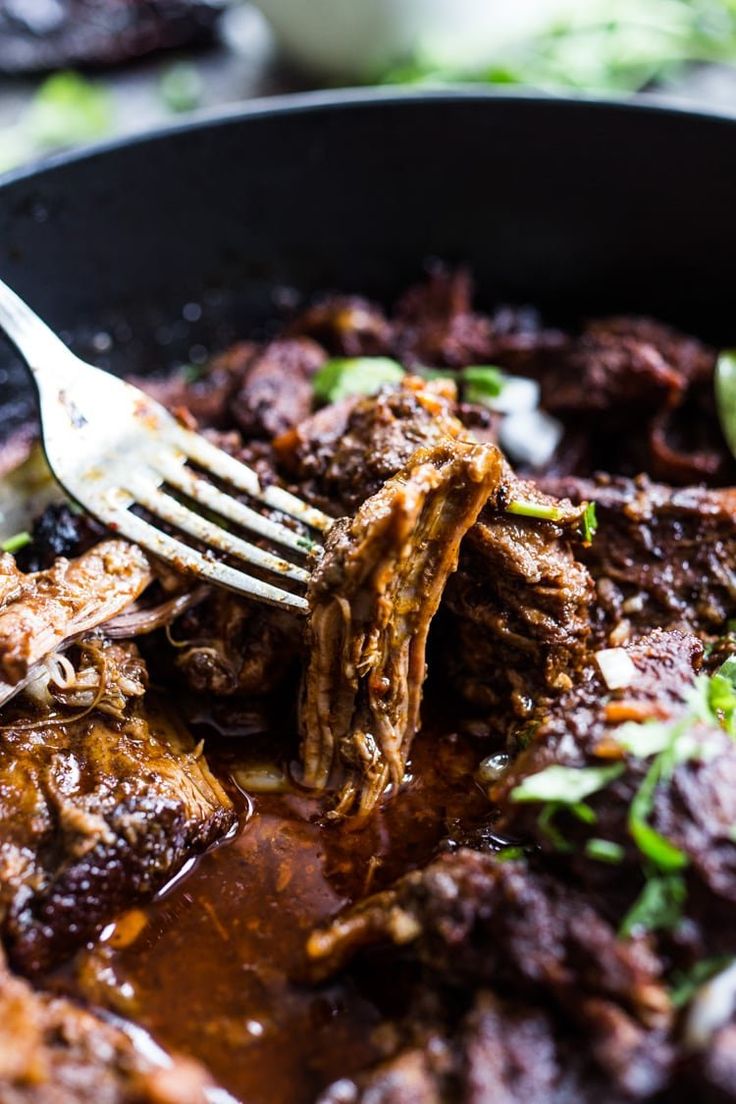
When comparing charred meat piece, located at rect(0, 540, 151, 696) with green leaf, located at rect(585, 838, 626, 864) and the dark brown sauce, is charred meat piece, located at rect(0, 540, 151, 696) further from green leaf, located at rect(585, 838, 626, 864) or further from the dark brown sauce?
green leaf, located at rect(585, 838, 626, 864)

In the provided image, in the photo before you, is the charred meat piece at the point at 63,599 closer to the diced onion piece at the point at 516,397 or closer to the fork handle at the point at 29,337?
the fork handle at the point at 29,337

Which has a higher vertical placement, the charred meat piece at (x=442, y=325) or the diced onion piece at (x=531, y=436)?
the charred meat piece at (x=442, y=325)

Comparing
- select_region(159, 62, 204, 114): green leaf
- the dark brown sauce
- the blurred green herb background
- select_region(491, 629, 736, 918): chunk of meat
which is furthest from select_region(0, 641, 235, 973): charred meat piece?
select_region(159, 62, 204, 114): green leaf

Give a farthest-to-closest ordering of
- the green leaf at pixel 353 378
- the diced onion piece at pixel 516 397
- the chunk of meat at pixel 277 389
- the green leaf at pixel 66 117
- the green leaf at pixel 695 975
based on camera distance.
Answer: the green leaf at pixel 66 117 < the diced onion piece at pixel 516 397 < the green leaf at pixel 353 378 < the chunk of meat at pixel 277 389 < the green leaf at pixel 695 975

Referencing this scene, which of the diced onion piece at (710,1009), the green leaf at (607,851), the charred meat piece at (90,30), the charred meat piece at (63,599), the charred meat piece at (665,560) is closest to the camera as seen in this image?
the diced onion piece at (710,1009)

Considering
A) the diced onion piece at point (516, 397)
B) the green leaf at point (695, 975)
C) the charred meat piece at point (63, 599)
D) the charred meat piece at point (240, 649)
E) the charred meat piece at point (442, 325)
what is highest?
the charred meat piece at point (442, 325)

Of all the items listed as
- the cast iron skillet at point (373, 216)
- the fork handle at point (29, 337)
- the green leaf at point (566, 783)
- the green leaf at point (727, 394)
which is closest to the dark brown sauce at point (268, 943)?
the green leaf at point (566, 783)

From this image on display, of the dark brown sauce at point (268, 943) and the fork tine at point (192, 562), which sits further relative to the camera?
the fork tine at point (192, 562)
